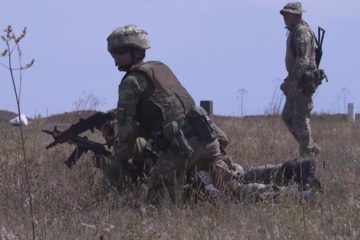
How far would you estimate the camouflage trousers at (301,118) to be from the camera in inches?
420

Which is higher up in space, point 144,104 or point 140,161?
A: point 144,104

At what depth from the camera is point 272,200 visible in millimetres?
7062

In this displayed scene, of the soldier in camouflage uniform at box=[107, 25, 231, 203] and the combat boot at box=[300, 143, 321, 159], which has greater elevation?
the soldier in camouflage uniform at box=[107, 25, 231, 203]

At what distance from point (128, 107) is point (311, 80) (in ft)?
11.6

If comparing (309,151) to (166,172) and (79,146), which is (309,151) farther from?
(166,172)

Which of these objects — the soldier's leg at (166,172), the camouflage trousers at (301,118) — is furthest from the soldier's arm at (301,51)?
the soldier's leg at (166,172)

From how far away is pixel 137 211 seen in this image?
717cm

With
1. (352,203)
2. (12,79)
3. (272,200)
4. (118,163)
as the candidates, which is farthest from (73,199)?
(12,79)

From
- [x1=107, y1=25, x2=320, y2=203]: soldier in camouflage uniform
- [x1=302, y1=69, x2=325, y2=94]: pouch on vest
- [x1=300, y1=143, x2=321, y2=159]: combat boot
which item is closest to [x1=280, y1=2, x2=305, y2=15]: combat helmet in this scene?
[x1=302, y1=69, x2=325, y2=94]: pouch on vest

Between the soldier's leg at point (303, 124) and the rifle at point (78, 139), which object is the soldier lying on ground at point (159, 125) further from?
the soldier's leg at point (303, 124)

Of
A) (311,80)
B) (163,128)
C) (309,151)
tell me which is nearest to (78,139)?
(163,128)

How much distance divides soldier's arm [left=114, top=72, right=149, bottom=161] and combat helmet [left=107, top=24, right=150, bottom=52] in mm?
272

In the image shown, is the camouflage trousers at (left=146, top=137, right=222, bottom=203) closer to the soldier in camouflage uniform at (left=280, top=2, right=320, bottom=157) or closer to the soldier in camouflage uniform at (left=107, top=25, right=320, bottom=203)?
the soldier in camouflage uniform at (left=107, top=25, right=320, bottom=203)

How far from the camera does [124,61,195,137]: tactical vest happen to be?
25.2 feet
